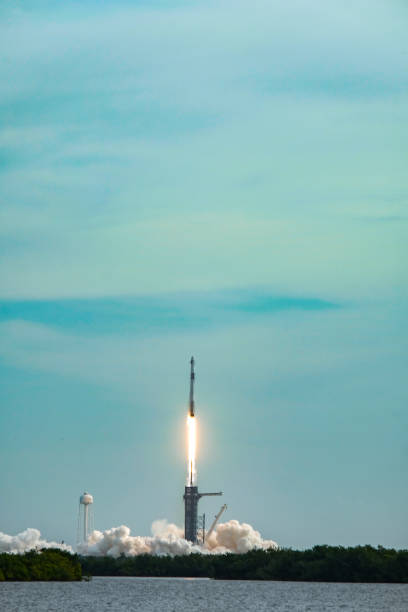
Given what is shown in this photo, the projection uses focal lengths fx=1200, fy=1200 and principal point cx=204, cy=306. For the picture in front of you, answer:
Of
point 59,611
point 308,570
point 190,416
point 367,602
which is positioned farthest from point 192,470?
point 59,611

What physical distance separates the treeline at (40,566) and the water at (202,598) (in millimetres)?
1482

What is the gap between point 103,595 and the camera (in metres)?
119

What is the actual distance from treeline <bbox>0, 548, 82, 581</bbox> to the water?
1482 mm

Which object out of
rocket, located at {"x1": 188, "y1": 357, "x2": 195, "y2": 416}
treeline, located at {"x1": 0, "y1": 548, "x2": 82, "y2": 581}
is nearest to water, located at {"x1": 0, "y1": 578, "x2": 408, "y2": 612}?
treeline, located at {"x1": 0, "y1": 548, "x2": 82, "y2": 581}

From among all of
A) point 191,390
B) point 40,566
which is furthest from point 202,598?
point 191,390

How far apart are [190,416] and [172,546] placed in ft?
62.8

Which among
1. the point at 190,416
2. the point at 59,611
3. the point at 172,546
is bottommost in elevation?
the point at 59,611

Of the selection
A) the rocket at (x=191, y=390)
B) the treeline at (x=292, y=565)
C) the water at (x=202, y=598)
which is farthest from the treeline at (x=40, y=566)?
the rocket at (x=191, y=390)

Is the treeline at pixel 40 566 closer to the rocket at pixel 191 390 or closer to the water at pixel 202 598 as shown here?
the water at pixel 202 598

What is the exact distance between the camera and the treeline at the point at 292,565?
431 ft

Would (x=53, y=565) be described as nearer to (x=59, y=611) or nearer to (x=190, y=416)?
(x=59, y=611)

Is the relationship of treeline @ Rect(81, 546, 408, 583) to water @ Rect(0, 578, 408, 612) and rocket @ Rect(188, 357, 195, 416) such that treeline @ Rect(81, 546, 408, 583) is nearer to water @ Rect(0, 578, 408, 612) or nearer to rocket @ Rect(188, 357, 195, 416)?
water @ Rect(0, 578, 408, 612)

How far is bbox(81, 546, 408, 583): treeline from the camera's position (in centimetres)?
13125

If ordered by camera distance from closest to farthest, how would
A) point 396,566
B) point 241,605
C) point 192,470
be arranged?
1. point 241,605
2. point 396,566
3. point 192,470
